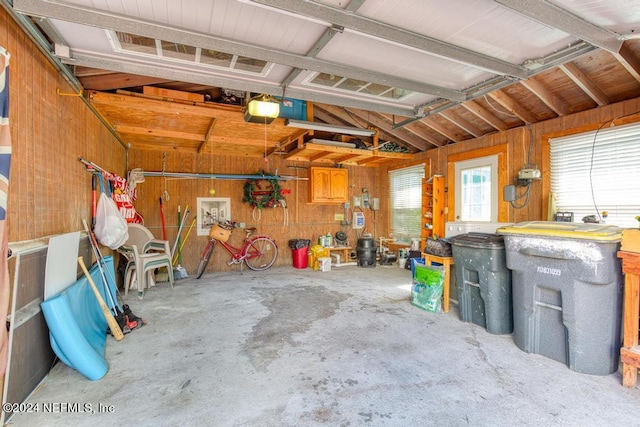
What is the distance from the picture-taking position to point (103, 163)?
13.8 ft

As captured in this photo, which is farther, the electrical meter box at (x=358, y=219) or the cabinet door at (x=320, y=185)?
the electrical meter box at (x=358, y=219)

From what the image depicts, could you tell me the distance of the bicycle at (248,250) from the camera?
620cm

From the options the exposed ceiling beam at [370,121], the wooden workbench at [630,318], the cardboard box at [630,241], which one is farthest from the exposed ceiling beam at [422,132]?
the wooden workbench at [630,318]

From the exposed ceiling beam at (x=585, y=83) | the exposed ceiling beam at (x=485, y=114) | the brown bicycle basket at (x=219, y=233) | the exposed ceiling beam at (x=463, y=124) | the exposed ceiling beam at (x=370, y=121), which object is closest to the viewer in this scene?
the exposed ceiling beam at (x=585, y=83)

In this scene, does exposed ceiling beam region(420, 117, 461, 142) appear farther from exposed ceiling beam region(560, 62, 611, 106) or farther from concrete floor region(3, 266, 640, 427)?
concrete floor region(3, 266, 640, 427)

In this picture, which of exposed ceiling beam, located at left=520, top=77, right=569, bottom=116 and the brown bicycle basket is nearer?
exposed ceiling beam, located at left=520, top=77, right=569, bottom=116

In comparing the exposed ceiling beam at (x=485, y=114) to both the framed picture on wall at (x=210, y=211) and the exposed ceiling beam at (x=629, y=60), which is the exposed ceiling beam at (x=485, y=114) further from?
the framed picture on wall at (x=210, y=211)

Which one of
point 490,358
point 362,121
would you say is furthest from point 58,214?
point 362,121

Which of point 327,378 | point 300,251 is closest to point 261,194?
point 300,251

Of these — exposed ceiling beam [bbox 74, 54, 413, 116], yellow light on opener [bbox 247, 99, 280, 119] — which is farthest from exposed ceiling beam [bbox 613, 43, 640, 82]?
yellow light on opener [bbox 247, 99, 280, 119]

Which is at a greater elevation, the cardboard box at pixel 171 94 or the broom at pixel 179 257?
the cardboard box at pixel 171 94

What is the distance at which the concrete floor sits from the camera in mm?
1889

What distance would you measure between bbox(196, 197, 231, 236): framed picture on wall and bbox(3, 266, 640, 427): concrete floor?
305cm

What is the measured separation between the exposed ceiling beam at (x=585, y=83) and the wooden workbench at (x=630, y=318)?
234 centimetres
